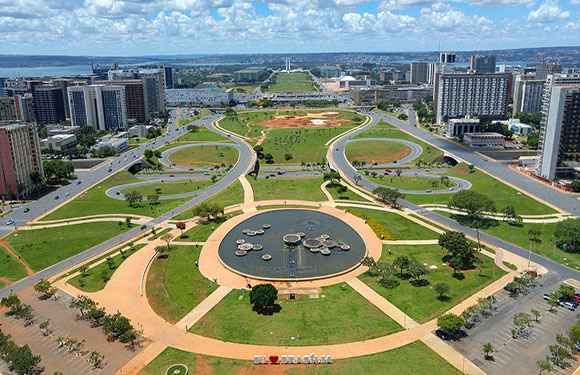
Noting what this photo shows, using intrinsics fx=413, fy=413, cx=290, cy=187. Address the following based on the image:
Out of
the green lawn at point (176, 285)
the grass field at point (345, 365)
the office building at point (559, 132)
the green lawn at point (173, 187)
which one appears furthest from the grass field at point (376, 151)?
the grass field at point (345, 365)

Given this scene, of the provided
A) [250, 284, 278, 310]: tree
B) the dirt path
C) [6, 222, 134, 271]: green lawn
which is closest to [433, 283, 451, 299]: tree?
[250, 284, 278, 310]: tree

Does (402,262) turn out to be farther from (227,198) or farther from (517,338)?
(227,198)

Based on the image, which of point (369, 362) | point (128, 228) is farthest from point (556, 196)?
point (128, 228)

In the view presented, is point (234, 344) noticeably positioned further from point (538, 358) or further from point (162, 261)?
point (538, 358)

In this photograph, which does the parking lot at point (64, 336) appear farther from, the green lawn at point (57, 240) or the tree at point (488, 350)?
the tree at point (488, 350)

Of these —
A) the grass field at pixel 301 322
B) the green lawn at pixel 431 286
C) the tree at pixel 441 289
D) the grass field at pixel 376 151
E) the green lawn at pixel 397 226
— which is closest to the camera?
the grass field at pixel 301 322

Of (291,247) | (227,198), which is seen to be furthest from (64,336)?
(227,198)

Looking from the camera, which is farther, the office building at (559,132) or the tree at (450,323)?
the office building at (559,132)

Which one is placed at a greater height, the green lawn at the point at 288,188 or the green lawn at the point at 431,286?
the green lawn at the point at 288,188
